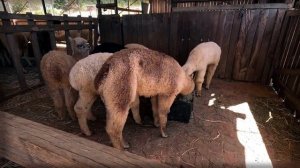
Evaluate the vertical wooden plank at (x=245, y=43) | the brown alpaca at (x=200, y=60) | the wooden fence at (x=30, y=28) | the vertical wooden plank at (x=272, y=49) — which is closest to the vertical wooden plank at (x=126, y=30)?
the wooden fence at (x=30, y=28)

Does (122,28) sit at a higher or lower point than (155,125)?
higher

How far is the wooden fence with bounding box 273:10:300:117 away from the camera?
411cm

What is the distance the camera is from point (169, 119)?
3812 mm

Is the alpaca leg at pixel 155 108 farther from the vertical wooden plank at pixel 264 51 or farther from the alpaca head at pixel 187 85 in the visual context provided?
the vertical wooden plank at pixel 264 51

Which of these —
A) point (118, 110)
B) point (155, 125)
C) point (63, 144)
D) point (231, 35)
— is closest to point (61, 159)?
point (63, 144)

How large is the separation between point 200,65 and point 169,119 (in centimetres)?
174

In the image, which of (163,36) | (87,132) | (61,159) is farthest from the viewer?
(163,36)

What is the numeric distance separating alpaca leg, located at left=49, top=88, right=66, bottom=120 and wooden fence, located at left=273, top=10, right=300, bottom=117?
494 centimetres

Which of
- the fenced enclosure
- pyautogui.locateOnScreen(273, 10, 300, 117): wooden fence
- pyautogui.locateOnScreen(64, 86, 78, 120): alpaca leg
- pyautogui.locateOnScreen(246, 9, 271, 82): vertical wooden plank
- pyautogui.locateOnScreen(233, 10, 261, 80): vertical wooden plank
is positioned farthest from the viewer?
pyautogui.locateOnScreen(233, 10, 261, 80): vertical wooden plank

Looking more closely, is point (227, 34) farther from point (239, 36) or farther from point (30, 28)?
point (30, 28)

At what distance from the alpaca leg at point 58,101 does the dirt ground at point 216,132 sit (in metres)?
0.17

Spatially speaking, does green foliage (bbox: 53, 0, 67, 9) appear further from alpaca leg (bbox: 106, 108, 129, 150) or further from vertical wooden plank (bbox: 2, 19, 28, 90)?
alpaca leg (bbox: 106, 108, 129, 150)

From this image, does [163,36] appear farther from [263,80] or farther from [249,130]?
[249,130]

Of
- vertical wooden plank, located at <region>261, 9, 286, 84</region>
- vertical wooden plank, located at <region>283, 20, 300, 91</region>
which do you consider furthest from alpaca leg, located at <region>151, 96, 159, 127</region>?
vertical wooden plank, located at <region>261, 9, 286, 84</region>
